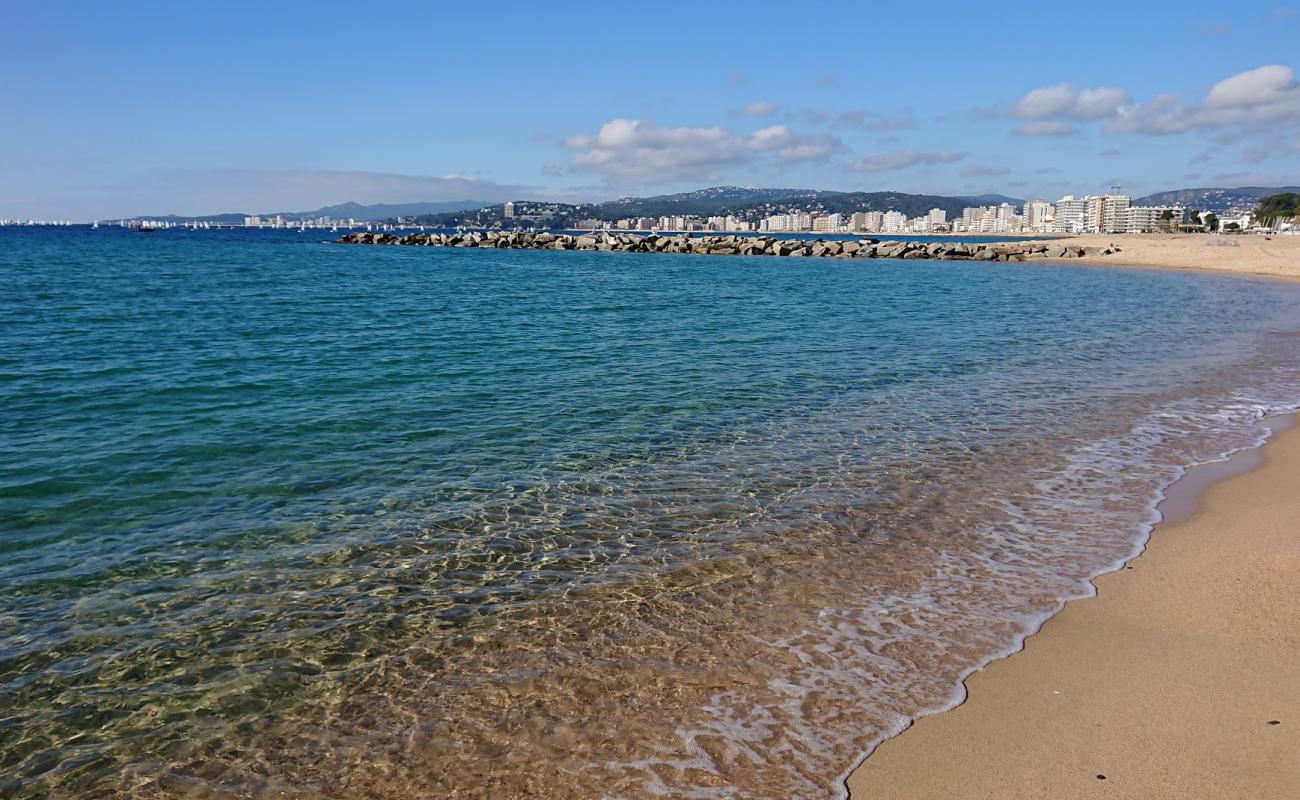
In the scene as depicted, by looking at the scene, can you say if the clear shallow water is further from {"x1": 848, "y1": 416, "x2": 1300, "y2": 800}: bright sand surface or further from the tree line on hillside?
the tree line on hillside

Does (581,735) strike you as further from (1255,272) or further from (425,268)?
(1255,272)

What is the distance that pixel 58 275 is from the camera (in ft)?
128

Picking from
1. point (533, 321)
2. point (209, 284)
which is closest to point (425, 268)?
point (209, 284)

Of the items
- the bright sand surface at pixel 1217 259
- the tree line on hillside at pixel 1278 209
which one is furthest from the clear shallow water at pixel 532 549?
the tree line on hillside at pixel 1278 209

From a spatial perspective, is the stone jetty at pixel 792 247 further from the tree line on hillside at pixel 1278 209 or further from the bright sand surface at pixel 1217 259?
the tree line on hillside at pixel 1278 209

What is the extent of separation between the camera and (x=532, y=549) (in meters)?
7.33

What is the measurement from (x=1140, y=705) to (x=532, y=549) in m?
4.85

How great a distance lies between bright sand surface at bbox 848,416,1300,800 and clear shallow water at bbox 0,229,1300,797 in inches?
11.2

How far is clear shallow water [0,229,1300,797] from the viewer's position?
4.59 meters

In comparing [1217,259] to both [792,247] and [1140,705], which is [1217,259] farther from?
[1140,705]

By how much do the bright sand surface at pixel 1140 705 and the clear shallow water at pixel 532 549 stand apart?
28 cm

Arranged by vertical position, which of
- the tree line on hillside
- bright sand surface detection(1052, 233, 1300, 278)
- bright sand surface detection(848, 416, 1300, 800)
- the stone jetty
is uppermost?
the tree line on hillside

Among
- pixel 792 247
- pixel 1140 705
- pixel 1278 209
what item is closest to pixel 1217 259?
pixel 792 247

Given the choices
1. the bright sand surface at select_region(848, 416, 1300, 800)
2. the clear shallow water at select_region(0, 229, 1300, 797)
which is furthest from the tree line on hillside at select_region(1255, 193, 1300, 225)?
the bright sand surface at select_region(848, 416, 1300, 800)
